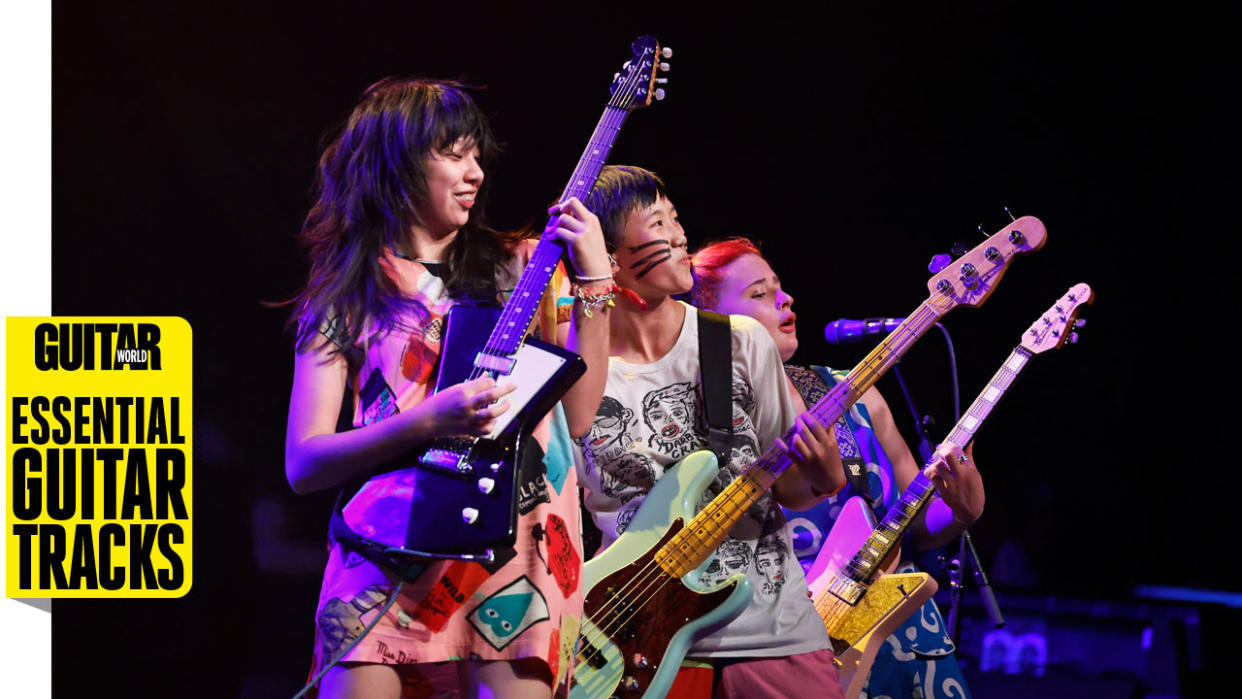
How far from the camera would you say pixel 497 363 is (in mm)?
1633

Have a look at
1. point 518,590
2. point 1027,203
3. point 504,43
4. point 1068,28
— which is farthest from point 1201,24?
point 518,590

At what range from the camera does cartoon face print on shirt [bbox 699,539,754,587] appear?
Answer: 7.90ft

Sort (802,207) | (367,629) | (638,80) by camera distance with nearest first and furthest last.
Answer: (367,629) < (638,80) < (802,207)

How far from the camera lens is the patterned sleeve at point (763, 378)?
255 cm

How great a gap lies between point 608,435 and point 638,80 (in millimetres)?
844

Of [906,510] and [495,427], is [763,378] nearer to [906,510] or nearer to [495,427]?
[906,510]

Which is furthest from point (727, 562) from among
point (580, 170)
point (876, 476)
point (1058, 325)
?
point (1058, 325)

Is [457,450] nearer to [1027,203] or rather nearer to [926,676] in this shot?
[926,676]

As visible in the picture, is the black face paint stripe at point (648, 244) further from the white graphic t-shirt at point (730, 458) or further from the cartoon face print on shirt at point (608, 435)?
the cartoon face print on shirt at point (608, 435)

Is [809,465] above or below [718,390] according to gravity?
below

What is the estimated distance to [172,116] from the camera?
3211mm

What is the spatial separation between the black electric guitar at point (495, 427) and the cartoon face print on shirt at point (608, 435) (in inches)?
30.1

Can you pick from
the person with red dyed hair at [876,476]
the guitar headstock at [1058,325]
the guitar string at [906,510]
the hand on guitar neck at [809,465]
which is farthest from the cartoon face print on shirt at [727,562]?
the guitar headstock at [1058,325]

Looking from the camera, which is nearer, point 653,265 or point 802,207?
point 653,265
